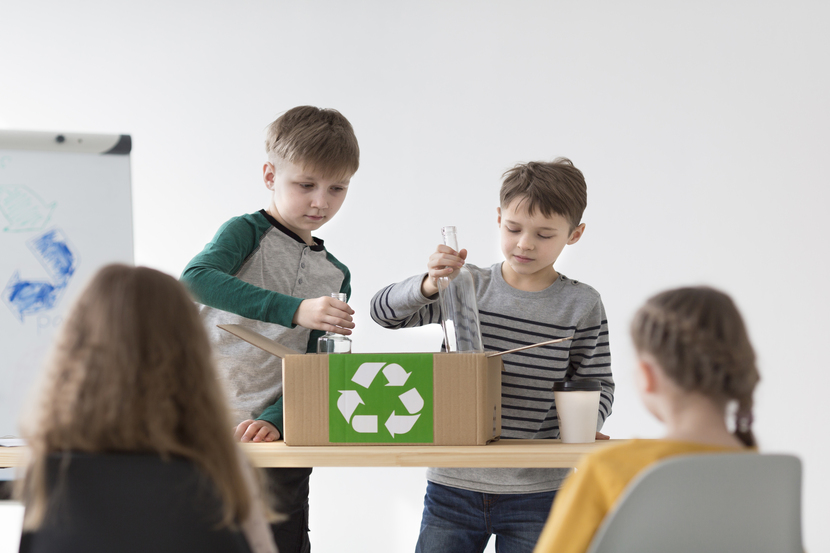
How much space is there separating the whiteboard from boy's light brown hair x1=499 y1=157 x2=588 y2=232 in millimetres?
832

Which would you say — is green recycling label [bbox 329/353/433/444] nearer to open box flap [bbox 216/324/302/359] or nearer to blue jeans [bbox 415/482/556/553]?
open box flap [bbox 216/324/302/359]

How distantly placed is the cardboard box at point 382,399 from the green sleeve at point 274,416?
13cm

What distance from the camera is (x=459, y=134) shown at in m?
2.64

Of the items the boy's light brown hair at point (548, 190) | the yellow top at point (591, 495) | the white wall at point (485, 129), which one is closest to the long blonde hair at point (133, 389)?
the yellow top at point (591, 495)

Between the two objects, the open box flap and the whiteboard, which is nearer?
the open box flap

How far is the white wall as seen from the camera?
2.57m

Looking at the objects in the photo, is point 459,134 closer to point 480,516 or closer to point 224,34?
point 224,34

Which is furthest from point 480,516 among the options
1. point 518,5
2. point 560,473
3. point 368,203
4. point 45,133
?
point 518,5

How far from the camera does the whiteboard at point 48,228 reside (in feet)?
4.71

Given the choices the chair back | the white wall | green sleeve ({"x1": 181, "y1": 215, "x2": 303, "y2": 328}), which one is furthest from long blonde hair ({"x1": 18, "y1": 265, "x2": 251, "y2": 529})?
the white wall

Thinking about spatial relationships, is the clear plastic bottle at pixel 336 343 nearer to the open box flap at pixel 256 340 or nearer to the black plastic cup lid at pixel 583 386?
the open box flap at pixel 256 340

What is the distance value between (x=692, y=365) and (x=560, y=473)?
0.61 m

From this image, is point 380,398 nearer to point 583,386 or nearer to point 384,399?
point 384,399

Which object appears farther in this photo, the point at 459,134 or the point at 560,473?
the point at 459,134
